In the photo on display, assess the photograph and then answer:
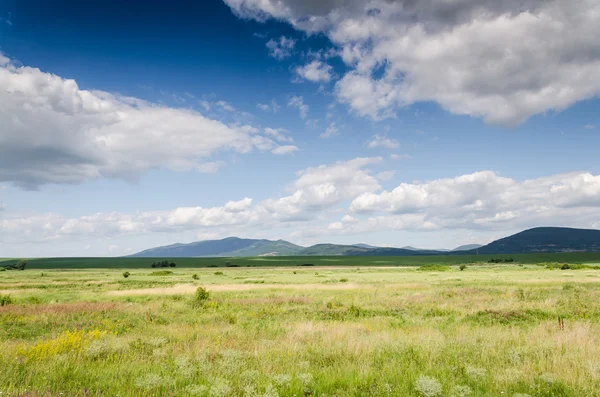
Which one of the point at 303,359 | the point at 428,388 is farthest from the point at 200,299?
the point at 428,388

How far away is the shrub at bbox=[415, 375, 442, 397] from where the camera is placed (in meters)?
7.31

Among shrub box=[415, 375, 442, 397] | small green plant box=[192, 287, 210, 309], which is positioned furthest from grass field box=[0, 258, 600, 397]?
small green plant box=[192, 287, 210, 309]

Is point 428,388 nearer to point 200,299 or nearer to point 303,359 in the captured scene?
point 303,359

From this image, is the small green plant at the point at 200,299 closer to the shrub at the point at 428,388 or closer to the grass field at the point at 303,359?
the grass field at the point at 303,359

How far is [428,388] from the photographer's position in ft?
24.5

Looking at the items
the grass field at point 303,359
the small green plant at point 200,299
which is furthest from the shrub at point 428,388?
the small green plant at point 200,299

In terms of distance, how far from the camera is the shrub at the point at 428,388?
24.0 feet

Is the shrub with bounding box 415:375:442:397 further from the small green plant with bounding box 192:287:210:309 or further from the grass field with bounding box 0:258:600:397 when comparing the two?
the small green plant with bounding box 192:287:210:309

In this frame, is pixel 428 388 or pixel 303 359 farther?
pixel 303 359

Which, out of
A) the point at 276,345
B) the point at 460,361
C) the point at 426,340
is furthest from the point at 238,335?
the point at 460,361

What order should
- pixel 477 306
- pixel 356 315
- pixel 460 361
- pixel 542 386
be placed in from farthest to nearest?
pixel 477 306 < pixel 356 315 < pixel 460 361 < pixel 542 386

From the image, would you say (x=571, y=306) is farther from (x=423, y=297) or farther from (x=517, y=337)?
(x=517, y=337)

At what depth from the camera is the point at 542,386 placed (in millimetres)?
7930

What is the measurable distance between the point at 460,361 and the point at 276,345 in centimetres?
597
